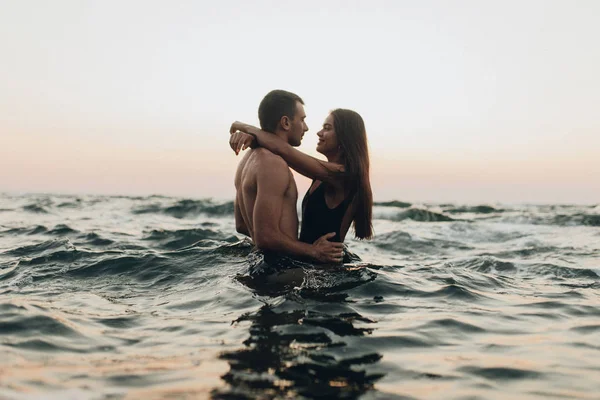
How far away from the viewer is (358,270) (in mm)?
6652

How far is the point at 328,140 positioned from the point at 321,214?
85 centimetres

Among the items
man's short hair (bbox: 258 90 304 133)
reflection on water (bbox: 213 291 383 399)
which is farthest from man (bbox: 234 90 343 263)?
reflection on water (bbox: 213 291 383 399)

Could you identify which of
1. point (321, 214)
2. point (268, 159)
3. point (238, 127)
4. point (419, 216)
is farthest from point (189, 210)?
point (268, 159)

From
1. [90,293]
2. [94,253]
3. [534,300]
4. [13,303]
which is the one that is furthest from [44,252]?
[534,300]

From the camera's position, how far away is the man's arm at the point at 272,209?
18.5 feet

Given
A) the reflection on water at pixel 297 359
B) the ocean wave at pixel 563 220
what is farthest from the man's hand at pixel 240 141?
the ocean wave at pixel 563 220

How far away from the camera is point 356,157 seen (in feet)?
19.9

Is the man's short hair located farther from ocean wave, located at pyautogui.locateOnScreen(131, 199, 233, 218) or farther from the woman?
ocean wave, located at pyautogui.locateOnScreen(131, 199, 233, 218)

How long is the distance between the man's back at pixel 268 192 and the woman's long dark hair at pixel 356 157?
2.26 feet

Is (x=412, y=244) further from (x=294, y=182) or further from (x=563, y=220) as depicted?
(x=563, y=220)

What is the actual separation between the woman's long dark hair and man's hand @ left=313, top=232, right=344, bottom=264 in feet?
1.67

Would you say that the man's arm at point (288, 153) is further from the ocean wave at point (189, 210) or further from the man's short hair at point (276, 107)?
the ocean wave at point (189, 210)

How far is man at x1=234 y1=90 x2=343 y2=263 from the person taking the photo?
5.65 meters

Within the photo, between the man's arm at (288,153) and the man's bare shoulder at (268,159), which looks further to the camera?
the man's arm at (288,153)
